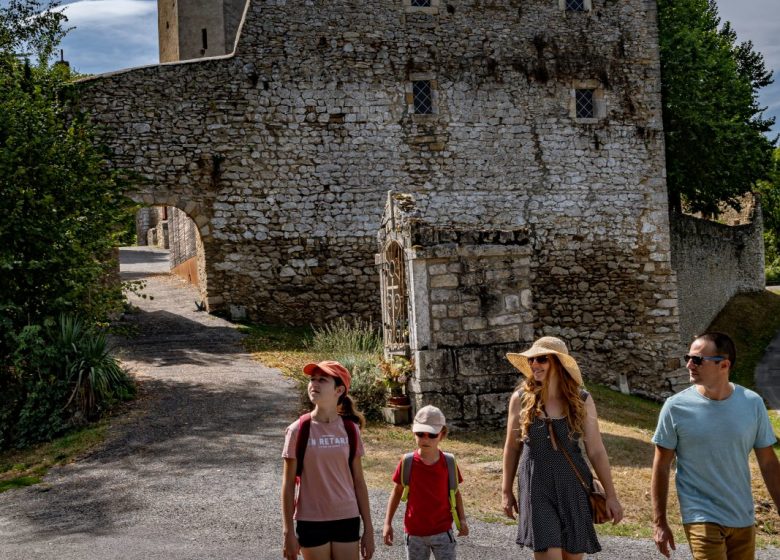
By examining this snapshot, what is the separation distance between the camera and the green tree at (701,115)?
73.0 ft

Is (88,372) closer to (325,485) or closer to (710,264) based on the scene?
(325,485)

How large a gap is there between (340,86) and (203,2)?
10.5 m

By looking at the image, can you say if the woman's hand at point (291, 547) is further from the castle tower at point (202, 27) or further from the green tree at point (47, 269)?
the castle tower at point (202, 27)

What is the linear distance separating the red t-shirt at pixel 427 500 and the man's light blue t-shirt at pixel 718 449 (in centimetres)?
124

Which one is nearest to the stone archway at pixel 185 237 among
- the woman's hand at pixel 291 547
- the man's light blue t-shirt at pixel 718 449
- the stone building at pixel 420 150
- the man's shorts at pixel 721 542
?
the stone building at pixel 420 150

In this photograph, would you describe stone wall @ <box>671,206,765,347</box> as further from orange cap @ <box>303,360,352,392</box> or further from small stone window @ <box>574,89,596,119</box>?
orange cap @ <box>303,360,352,392</box>

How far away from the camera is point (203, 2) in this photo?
24844 mm

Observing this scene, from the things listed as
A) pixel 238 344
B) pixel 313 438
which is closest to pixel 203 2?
pixel 238 344

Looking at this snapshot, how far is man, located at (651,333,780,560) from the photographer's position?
413cm

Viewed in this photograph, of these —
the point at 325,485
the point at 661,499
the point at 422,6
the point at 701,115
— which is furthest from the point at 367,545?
the point at 701,115

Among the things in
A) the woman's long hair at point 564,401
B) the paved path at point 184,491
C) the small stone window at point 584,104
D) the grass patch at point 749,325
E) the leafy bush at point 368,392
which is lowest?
the grass patch at point 749,325

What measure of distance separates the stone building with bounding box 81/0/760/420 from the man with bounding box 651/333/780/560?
11.2 m

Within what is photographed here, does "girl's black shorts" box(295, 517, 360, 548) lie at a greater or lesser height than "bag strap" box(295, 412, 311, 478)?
lesser

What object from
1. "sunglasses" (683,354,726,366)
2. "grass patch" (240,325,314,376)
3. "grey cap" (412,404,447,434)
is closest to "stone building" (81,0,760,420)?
"grass patch" (240,325,314,376)
